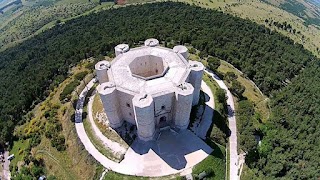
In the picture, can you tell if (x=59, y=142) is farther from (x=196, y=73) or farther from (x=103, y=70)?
(x=196, y=73)

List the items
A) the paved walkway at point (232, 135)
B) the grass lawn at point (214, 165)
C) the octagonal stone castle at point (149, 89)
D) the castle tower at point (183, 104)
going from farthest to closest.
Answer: the paved walkway at point (232, 135) → the grass lawn at point (214, 165) → the octagonal stone castle at point (149, 89) → the castle tower at point (183, 104)

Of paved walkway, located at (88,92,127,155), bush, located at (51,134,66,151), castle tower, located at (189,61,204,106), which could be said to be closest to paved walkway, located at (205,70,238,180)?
castle tower, located at (189,61,204,106)

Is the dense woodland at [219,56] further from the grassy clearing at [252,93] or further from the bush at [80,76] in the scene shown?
the bush at [80,76]

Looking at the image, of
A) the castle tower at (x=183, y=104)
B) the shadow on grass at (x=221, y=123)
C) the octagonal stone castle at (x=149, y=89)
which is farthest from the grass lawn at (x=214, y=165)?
the octagonal stone castle at (x=149, y=89)

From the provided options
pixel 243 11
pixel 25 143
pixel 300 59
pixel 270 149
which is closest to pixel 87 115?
pixel 25 143

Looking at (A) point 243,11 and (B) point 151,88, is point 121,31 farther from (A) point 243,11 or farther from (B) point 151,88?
(A) point 243,11

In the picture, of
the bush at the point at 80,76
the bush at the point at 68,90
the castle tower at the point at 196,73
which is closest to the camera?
the castle tower at the point at 196,73
